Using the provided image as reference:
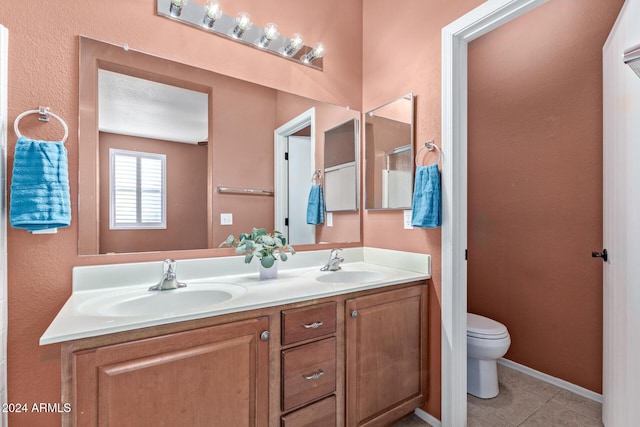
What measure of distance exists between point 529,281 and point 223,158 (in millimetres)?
2256

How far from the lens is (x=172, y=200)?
1.49 metres

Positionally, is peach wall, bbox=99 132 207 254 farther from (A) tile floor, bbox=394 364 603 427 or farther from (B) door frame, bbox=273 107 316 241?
(A) tile floor, bbox=394 364 603 427

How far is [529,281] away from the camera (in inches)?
85.7

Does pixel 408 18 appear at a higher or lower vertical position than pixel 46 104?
higher

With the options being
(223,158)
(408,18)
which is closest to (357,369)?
(223,158)

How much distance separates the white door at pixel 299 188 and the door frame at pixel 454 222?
0.80 meters

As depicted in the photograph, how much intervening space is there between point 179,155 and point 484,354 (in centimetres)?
210

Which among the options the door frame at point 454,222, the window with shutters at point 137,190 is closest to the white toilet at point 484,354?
the door frame at point 454,222

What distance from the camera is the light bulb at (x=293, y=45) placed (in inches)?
69.8

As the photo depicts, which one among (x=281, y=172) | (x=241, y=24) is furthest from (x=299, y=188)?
(x=241, y=24)

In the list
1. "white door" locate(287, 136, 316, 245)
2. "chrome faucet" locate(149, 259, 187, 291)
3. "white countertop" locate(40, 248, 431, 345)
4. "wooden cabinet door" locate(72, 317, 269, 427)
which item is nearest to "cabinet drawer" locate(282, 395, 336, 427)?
"wooden cabinet door" locate(72, 317, 269, 427)

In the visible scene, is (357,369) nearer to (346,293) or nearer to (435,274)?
(346,293)

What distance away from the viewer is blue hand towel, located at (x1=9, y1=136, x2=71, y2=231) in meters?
1.04

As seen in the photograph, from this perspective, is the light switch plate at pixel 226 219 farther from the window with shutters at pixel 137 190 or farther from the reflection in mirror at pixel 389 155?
the reflection in mirror at pixel 389 155
